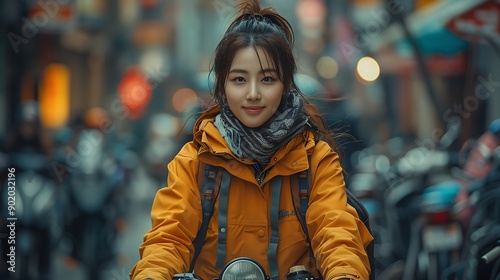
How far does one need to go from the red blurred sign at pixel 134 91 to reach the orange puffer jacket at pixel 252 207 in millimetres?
2799

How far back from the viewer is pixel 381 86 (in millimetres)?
5883

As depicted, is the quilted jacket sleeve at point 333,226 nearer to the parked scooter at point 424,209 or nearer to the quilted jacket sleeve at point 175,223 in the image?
the quilted jacket sleeve at point 175,223

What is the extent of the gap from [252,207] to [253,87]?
41 cm

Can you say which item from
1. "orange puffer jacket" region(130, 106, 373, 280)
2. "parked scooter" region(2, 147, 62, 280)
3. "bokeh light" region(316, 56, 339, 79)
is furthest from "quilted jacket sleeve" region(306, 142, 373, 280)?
"parked scooter" region(2, 147, 62, 280)

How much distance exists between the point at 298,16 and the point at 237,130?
290cm

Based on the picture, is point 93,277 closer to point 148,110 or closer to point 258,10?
point 148,110

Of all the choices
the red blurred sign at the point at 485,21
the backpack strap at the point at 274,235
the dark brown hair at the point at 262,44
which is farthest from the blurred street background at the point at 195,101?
the backpack strap at the point at 274,235

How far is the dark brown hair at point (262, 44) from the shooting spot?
3062mm

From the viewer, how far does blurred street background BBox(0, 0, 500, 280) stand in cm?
587

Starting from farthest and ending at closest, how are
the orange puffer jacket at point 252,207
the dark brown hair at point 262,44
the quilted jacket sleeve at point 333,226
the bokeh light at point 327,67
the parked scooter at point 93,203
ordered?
1. the parked scooter at point 93,203
2. the bokeh light at point 327,67
3. the dark brown hair at point 262,44
4. the orange puffer jacket at point 252,207
5. the quilted jacket sleeve at point 333,226

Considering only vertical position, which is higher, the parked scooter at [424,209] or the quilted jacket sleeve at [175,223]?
the quilted jacket sleeve at [175,223]

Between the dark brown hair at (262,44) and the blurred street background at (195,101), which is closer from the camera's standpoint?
the dark brown hair at (262,44)

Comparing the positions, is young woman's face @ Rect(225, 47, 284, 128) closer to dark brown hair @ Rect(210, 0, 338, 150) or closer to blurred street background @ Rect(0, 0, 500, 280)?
dark brown hair @ Rect(210, 0, 338, 150)

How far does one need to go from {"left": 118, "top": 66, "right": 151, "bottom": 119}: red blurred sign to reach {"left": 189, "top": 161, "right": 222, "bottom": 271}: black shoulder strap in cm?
287
